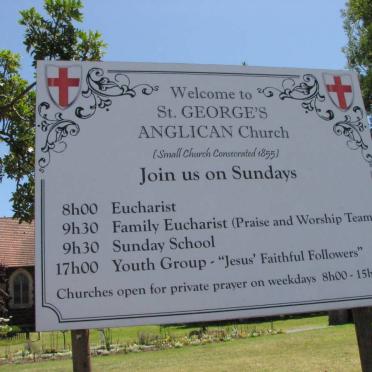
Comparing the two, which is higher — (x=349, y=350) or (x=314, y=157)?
(x=314, y=157)

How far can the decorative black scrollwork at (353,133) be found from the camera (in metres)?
4.03

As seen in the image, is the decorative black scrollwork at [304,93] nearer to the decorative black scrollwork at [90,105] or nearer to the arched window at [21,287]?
the decorative black scrollwork at [90,105]

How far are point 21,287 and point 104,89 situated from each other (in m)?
35.7

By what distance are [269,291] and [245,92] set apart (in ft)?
5.25

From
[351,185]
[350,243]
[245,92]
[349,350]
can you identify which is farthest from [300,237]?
[349,350]

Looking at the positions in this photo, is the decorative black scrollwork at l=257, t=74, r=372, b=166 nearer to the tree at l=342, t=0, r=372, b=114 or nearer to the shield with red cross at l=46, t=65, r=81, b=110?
the shield with red cross at l=46, t=65, r=81, b=110

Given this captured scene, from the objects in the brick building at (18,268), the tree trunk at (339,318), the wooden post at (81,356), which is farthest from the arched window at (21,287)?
the wooden post at (81,356)

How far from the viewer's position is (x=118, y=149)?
11.7 feet

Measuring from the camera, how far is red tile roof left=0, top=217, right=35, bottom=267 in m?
35.4

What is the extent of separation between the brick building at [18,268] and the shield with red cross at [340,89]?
33850 millimetres

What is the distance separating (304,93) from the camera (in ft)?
13.5

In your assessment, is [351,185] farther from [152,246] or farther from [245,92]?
[152,246]

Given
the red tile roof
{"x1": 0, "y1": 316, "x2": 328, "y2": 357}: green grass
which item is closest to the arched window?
the red tile roof

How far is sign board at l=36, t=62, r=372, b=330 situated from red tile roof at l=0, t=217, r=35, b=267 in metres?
33.7
